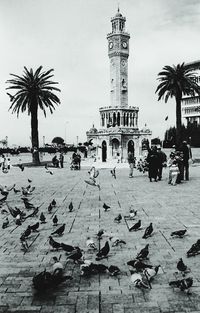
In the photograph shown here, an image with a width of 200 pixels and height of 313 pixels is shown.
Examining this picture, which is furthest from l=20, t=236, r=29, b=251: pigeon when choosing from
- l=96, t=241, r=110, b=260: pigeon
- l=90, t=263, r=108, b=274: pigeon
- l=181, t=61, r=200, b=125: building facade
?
l=181, t=61, r=200, b=125: building facade

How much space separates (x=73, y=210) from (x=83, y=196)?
325cm

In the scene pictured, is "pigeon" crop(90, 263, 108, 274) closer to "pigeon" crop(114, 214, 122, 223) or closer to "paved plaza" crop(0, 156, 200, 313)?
"paved plaza" crop(0, 156, 200, 313)

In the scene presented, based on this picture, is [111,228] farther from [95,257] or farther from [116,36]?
[116,36]

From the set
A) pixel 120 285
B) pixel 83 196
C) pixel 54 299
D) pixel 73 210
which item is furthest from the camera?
pixel 83 196

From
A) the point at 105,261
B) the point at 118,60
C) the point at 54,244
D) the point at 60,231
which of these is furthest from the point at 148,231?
the point at 118,60

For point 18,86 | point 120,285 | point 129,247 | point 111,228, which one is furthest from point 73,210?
point 18,86

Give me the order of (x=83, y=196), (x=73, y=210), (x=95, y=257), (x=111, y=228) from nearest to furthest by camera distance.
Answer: (x=95, y=257)
(x=111, y=228)
(x=73, y=210)
(x=83, y=196)

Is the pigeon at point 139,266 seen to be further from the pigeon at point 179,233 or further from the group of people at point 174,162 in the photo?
the group of people at point 174,162

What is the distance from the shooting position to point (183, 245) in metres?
7.14

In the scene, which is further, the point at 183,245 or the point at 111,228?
the point at 111,228

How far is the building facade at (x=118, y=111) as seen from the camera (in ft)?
282

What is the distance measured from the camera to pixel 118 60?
281ft

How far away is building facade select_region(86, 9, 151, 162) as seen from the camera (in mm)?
86062

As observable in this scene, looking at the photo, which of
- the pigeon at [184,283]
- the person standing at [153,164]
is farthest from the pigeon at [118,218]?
the person standing at [153,164]
